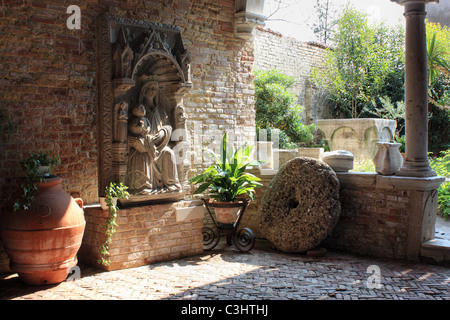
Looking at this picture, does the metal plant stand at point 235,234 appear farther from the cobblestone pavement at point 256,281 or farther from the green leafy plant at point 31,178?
the green leafy plant at point 31,178

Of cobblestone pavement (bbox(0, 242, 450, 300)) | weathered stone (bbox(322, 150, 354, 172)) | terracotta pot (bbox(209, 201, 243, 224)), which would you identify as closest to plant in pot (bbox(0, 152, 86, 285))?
cobblestone pavement (bbox(0, 242, 450, 300))

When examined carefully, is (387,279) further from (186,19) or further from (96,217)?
(186,19)

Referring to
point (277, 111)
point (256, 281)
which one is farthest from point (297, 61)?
point (256, 281)

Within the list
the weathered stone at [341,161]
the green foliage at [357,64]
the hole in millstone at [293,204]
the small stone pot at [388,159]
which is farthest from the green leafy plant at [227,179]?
the green foliage at [357,64]

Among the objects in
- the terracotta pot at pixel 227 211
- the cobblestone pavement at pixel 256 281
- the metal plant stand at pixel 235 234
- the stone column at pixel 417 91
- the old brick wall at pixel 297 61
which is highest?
the old brick wall at pixel 297 61

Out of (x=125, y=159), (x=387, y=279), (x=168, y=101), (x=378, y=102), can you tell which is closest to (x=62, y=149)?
(x=125, y=159)

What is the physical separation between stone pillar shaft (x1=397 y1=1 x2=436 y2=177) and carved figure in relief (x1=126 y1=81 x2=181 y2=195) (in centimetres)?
279

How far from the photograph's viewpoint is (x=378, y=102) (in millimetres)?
16953

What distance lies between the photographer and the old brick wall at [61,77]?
4707 mm

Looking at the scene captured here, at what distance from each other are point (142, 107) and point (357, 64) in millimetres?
13735

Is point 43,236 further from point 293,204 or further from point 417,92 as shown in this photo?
point 417,92

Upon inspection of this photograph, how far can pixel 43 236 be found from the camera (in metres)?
4.21

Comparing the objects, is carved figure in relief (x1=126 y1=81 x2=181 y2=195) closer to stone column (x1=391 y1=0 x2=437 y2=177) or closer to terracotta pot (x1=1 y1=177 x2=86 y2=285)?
terracotta pot (x1=1 y1=177 x2=86 y2=285)

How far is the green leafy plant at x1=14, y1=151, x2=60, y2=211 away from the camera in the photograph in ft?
13.9
